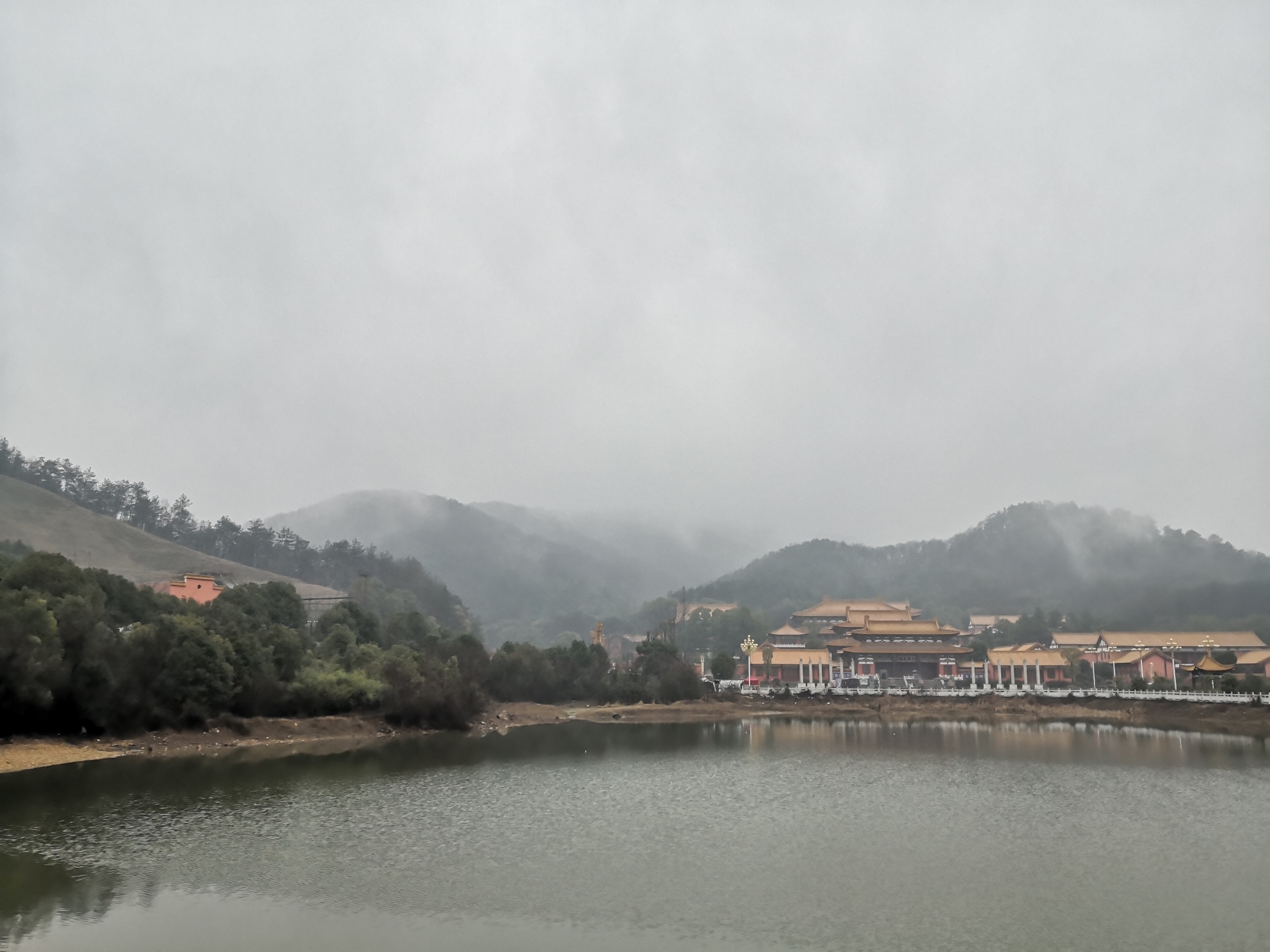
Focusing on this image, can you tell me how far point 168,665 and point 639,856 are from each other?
3088cm

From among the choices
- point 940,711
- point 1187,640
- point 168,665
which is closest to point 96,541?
point 168,665

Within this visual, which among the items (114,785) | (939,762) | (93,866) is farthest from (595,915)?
(939,762)

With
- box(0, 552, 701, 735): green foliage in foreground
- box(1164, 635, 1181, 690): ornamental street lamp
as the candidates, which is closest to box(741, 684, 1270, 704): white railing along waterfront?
box(1164, 635, 1181, 690): ornamental street lamp

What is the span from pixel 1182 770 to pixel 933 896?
849 inches

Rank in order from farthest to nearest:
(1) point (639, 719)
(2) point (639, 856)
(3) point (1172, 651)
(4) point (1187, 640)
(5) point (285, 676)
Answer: (4) point (1187, 640) < (3) point (1172, 651) < (1) point (639, 719) < (5) point (285, 676) < (2) point (639, 856)

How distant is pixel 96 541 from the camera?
112750mm

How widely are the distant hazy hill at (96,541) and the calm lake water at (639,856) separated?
83.0 m

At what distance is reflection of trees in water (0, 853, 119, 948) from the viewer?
598 inches

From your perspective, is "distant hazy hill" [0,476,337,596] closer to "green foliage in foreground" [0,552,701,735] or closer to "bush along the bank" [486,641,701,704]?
"green foliage in foreground" [0,552,701,735]

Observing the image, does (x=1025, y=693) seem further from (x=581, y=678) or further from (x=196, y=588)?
(x=196, y=588)

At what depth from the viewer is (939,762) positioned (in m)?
35.8

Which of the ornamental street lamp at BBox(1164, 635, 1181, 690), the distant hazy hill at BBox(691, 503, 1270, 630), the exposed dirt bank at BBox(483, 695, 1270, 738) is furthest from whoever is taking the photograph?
the distant hazy hill at BBox(691, 503, 1270, 630)

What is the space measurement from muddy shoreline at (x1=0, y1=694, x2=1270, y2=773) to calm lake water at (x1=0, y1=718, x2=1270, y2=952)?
4102 millimetres

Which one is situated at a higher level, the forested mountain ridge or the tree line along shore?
the forested mountain ridge
